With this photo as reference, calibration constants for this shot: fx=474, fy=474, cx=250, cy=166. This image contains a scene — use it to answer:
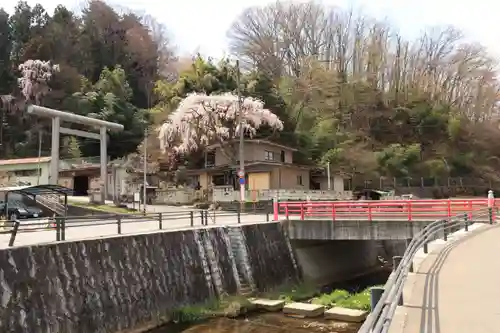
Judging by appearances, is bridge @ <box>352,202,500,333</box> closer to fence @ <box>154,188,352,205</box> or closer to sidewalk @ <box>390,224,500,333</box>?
sidewalk @ <box>390,224,500,333</box>

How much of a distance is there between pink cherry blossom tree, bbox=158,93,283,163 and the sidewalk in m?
33.0

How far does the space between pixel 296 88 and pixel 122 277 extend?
50.3 metres

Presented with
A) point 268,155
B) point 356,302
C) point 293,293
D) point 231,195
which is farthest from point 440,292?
point 268,155

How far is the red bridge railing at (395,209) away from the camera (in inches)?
858

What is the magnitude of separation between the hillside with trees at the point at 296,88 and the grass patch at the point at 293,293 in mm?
28611

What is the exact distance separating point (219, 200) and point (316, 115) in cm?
2549

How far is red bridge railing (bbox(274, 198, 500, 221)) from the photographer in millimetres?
21781

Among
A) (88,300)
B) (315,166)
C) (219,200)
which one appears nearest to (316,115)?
(315,166)

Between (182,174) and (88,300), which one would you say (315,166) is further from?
(88,300)

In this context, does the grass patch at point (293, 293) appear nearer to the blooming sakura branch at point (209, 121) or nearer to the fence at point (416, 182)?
the blooming sakura branch at point (209, 121)

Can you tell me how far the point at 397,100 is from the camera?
66438mm

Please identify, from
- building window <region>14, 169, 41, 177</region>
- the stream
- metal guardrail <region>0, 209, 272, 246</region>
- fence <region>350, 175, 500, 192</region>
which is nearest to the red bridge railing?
metal guardrail <region>0, 209, 272, 246</region>

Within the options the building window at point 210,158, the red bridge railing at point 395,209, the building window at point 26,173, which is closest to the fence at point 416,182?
→ the building window at point 210,158

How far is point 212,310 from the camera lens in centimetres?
1627
